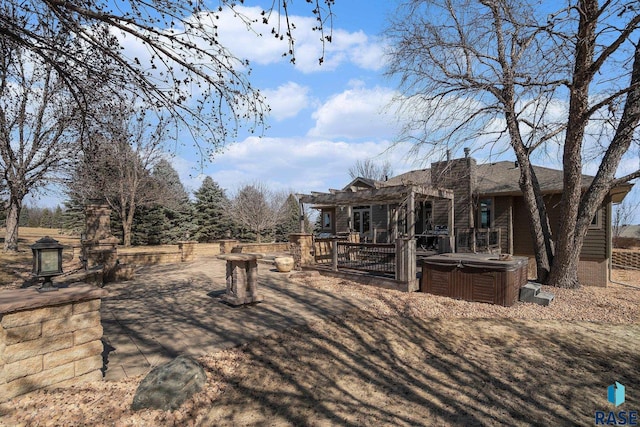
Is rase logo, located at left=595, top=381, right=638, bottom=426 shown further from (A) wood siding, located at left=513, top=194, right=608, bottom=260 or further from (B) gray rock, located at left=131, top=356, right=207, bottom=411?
(A) wood siding, located at left=513, top=194, right=608, bottom=260

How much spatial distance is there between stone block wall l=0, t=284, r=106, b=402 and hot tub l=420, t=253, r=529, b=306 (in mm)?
6898

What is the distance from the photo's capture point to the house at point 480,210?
11141 mm

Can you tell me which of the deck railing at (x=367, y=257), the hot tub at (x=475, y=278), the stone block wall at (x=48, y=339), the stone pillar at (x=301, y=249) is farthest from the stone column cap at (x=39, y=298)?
the stone pillar at (x=301, y=249)

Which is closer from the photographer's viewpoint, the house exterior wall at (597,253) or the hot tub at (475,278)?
the hot tub at (475,278)

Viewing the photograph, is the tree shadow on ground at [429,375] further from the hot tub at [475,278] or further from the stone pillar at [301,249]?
the stone pillar at [301,249]

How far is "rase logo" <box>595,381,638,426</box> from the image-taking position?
3191mm

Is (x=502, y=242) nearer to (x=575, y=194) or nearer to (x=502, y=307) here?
(x=575, y=194)

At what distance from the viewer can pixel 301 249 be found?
10.9 m

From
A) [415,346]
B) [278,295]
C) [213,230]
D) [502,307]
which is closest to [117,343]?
[278,295]

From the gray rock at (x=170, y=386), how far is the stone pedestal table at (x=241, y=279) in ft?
Result: 8.98

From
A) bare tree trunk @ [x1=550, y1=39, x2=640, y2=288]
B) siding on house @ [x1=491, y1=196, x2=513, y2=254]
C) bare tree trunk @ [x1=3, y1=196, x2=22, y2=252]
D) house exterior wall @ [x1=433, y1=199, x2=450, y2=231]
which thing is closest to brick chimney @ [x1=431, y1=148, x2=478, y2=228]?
house exterior wall @ [x1=433, y1=199, x2=450, y2=231]

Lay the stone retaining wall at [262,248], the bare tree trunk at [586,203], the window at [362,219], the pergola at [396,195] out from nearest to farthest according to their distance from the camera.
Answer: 1. the bare tree trunk at [586,203]
2. the pergola at [396,195]
3. the stone retaining wall at [262,248]
4. the window at [362,219]

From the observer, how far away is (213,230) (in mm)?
28812

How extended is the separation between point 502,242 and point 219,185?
24.7 m
